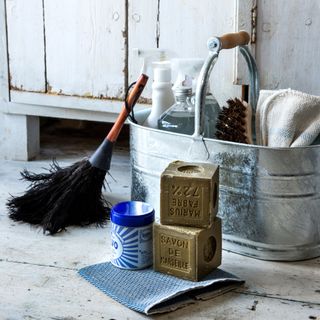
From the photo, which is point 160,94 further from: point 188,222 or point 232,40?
point 188,222

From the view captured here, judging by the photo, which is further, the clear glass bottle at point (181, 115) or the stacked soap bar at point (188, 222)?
the clear glass bottle at point (181, 115)

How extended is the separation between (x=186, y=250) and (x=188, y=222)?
41 mm

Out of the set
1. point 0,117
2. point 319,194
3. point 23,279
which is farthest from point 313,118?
point 0,117

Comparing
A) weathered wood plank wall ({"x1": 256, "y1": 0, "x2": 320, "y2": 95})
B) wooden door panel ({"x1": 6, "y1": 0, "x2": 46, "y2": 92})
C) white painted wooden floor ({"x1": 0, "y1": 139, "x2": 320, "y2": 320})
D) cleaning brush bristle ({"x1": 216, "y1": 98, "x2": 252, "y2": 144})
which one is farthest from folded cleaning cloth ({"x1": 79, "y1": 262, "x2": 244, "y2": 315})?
wooden door panel ({"x1": 6, "y1": 0, "x2": 46, "y2": 92})

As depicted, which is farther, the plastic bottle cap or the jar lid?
the plastic bottle cap

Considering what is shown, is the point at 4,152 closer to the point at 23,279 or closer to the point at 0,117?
the point at 0,117

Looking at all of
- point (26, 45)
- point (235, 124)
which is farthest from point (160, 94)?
point (26, 45)

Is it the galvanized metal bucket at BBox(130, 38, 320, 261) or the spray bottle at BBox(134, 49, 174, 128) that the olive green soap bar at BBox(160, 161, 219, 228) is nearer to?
the galvanized metal bucket at BBox(130, 38, 320, 261)

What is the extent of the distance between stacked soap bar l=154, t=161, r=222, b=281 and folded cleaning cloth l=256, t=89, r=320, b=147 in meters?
0.12

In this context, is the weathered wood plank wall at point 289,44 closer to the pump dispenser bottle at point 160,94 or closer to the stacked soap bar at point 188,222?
the pump dispenser bottle at point 160,94

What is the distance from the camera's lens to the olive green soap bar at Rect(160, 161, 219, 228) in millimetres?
952

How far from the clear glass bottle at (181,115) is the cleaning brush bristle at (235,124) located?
56mm

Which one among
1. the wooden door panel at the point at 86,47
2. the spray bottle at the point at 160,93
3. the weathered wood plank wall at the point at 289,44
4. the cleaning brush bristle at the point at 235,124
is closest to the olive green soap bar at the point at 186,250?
the cleaning brush bristle at the point at 235,124

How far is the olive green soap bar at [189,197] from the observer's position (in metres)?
0.95
